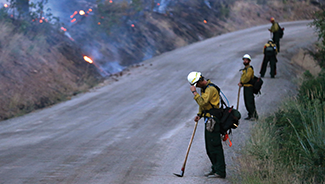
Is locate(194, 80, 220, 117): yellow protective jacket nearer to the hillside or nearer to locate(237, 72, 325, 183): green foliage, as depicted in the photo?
locate(237, 72, 325, 183): green foliage

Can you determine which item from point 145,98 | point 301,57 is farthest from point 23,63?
point 301,57

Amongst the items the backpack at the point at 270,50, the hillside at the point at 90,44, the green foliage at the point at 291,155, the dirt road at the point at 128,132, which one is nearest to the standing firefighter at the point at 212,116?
the dirt road at the point at 128,132

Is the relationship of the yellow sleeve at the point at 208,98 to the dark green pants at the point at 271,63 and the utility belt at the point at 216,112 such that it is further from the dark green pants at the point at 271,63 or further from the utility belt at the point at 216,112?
the dark green pants at the point at 271,63

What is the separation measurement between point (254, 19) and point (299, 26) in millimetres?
5063

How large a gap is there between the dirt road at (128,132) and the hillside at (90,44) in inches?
52.7

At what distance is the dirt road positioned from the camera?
658cm

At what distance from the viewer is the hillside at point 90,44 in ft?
45.2

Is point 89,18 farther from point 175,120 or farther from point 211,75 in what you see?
point 175,120

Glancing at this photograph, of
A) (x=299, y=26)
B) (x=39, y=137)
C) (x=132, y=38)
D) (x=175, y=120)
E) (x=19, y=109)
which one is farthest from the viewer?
(x=299, y=26)

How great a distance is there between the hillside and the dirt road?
1.34m

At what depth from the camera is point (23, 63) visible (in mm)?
14961

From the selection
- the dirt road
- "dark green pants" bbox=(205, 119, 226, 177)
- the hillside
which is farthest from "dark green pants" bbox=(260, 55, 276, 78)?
"dark green pants" bbox=(205, 119, 226, 177)

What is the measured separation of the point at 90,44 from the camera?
20.1 metres

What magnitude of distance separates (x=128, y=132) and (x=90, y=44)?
11.8 meters
